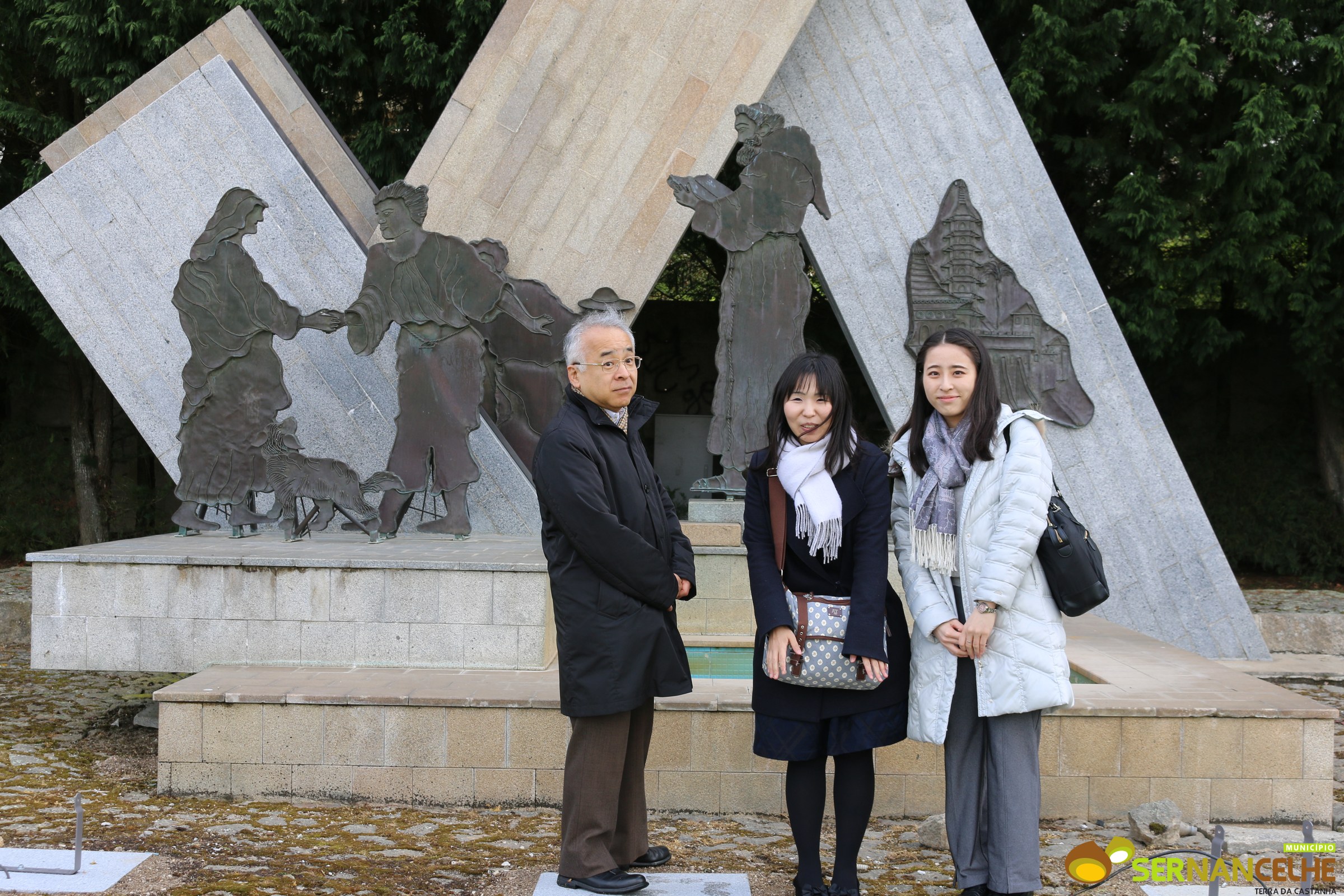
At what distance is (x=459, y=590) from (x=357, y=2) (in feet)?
22.9

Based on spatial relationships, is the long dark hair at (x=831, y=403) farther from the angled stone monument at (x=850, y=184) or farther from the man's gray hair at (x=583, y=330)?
the angled stone monument at (x=850, y=184)

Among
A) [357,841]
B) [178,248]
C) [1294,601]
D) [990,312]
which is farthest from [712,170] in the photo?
[1294,601]

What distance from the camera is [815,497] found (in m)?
2.91

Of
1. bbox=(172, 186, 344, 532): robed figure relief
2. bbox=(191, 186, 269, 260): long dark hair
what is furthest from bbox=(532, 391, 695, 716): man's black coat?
bbox=(191, 186, 269, 260): long dark hair

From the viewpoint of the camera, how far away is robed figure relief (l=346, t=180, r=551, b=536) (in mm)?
6301

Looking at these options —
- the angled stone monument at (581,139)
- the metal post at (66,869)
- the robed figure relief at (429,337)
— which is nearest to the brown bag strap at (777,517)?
the metal post at (66,869)

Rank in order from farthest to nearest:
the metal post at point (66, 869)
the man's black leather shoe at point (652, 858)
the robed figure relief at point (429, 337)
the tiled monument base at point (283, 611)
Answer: the robed figure relief at point (429, 337)
the tiled monument base at point (283, 611)
the man's black leather shoe at point (652, 858)
the metal post at point (66, 869)

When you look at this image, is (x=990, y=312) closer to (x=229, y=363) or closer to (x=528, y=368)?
(x=528, y=368)

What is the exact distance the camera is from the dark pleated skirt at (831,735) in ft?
9.65

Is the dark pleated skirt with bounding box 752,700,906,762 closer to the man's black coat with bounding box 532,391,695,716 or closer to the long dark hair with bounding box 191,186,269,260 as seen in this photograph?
the man's black coat with bounding box 532,391,695,716

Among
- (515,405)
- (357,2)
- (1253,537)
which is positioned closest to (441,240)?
(515,405)

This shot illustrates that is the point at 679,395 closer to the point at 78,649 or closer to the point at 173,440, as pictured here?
the point at 173,440

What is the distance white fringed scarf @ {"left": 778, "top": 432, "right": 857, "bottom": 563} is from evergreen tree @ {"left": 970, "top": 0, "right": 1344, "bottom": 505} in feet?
23.7

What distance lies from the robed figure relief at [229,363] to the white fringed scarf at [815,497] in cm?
397
